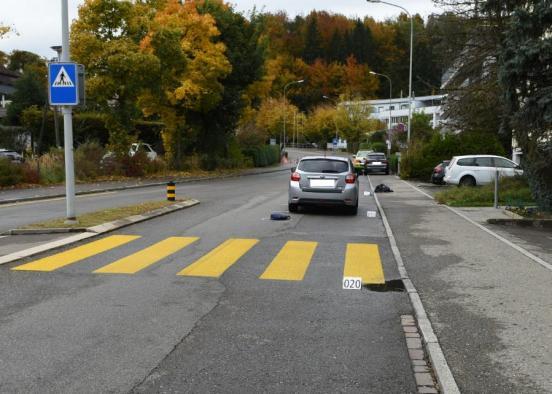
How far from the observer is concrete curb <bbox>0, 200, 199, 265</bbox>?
9.41 metres

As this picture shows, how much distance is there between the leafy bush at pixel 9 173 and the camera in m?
23.9

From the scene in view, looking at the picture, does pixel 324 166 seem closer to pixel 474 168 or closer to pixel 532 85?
pixel 532 85

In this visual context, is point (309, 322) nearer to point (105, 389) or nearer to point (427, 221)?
point (105, 389)

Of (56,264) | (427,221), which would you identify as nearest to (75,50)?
(427,221)

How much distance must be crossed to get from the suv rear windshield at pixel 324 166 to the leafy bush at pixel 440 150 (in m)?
16.7

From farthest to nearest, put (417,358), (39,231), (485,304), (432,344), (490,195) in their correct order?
(490,195), (39,231), (485,304), (432,344), (417,358)

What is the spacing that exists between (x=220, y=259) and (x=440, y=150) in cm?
2689

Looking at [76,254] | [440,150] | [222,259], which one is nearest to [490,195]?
[222,259]

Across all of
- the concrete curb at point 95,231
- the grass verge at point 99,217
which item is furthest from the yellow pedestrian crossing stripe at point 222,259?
the grass verge at point 99,217

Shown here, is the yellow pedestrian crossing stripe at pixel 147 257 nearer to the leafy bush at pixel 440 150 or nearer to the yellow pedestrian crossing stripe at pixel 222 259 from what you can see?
the yellow pedestrian crossing stripe at pixel 222 259

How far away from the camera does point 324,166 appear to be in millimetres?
15992

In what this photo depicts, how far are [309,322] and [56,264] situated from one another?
4.43 meters

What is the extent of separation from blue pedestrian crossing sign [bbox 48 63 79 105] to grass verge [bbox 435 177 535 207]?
11.4 m

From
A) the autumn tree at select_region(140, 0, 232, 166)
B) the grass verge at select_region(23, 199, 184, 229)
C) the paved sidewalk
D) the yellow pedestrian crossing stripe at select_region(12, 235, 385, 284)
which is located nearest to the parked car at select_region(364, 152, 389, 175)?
the autumn tree at select_region(140, 0, 232, 166)
